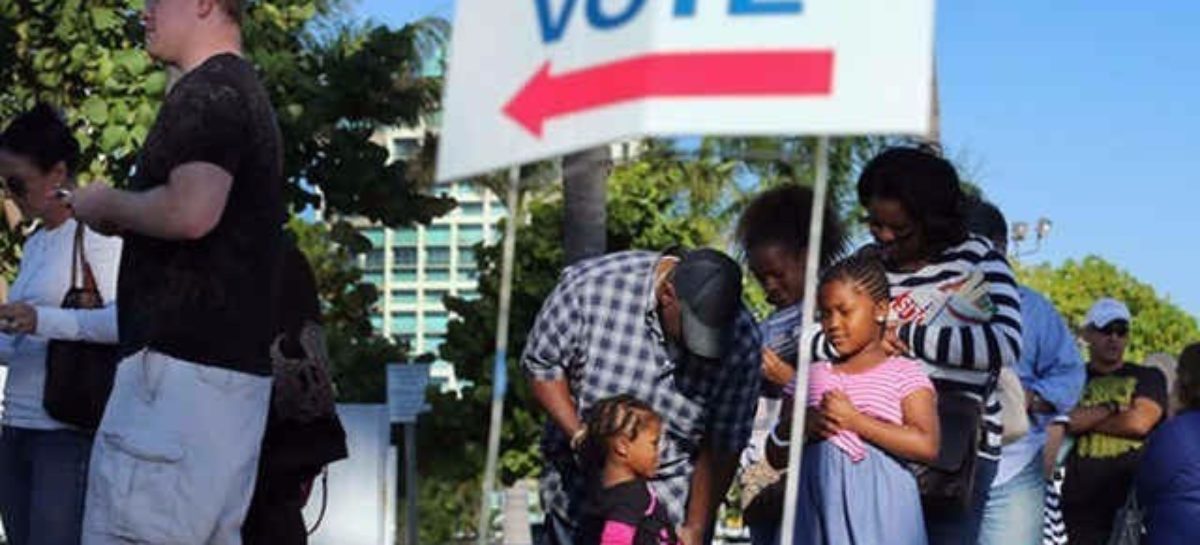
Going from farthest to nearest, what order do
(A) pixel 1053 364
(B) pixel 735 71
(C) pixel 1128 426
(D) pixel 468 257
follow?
(D) pixel 468 257 < (C) pixel 1128 426 < (A) pixel 1053 364 < (B) pixel 735 71

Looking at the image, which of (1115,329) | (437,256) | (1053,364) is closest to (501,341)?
(1053,364)

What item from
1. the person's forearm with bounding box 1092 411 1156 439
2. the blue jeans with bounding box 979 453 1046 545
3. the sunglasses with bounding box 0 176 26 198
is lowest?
the blue jeans with bounding box 979 453 1046 545

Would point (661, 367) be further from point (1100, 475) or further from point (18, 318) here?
point (1100, 475)

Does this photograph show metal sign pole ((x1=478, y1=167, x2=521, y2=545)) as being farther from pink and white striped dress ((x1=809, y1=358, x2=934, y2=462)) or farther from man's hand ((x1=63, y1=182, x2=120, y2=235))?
pink and white striped dress ((x1=809, y1=358, x2=934, y2=462))

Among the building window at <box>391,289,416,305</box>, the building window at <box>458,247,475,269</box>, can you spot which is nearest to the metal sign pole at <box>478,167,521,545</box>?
the building window at <box>458,247,475,269</box>

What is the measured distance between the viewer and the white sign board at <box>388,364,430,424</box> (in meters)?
17.4

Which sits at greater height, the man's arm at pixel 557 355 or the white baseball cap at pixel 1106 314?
the white baseball cap at pixel 1106 314

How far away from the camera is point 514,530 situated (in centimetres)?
2484

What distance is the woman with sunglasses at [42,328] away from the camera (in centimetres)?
643

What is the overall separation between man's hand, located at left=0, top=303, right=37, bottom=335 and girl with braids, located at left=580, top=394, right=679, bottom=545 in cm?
138

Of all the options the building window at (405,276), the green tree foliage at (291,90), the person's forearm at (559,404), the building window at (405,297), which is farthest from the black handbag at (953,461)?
the building window at (405,297)

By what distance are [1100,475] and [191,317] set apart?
6353 mm

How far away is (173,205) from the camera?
5.10 metres

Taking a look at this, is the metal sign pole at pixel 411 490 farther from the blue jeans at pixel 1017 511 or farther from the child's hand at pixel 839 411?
the child's hand at pixel 839 411
